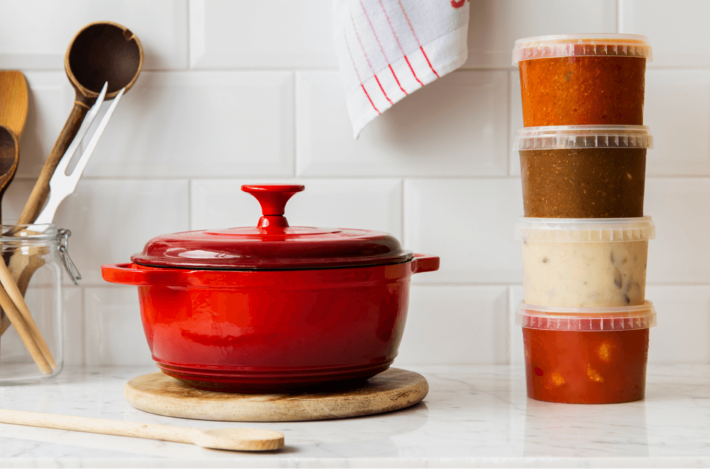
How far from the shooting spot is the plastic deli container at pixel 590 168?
2.44ft

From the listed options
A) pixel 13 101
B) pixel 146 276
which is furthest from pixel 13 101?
pixel 146 276

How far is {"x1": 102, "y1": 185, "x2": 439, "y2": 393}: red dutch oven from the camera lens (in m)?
0.69

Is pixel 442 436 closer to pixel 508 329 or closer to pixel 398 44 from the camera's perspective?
pixel 508 329

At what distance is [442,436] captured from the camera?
0.66 metres

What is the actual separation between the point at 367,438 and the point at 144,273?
0.27 metres

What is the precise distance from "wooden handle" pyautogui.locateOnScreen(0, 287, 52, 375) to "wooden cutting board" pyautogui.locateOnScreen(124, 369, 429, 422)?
20 centimetres

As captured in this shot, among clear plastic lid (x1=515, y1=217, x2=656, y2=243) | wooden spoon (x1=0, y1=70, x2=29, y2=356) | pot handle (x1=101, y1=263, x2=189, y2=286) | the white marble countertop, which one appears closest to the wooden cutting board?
the white marble countertop

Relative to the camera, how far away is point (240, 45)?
1008mm

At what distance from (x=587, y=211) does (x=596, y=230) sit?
0.02 m

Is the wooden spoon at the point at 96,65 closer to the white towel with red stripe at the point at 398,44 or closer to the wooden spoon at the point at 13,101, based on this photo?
the wooden spoon at the point at 13,101

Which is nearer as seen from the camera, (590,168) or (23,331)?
(590,168)

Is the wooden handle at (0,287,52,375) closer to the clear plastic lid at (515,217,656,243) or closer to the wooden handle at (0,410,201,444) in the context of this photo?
the wooden handle at (0,410,201,444)

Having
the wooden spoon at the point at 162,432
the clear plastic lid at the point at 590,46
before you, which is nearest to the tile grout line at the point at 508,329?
the clear plastic lid at the point at 590,46

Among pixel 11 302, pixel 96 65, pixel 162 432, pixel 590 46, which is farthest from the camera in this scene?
pixel 96 65
